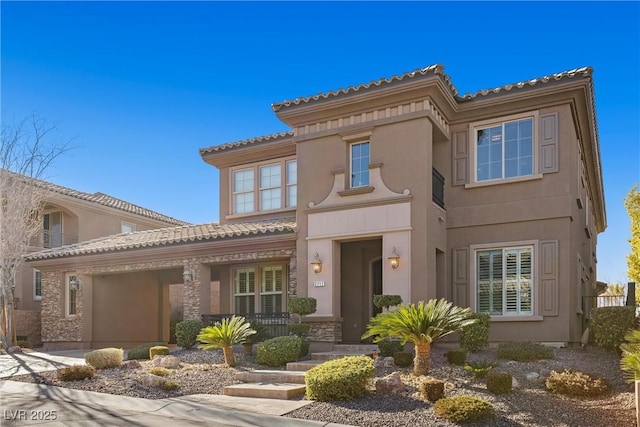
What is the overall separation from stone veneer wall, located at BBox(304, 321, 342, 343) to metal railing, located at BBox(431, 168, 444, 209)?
4093 millimetres

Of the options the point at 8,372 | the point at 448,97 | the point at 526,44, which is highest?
the point at 526,44

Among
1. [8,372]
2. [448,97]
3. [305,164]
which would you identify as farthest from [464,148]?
[8,372]

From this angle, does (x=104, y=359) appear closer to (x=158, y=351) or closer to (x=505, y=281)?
(x=158, y=351)

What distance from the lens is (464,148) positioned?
15594 millimetres

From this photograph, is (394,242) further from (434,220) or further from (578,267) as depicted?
(578,267)

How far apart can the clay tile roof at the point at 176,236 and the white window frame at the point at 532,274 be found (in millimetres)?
4931

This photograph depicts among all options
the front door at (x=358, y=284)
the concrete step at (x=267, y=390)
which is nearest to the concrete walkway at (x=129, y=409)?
the concrete step at (x=267, y=390)

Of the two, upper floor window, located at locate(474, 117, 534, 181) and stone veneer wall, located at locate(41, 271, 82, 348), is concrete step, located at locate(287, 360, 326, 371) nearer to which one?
upper floor window, located at locate(474, 117, 534, 181)

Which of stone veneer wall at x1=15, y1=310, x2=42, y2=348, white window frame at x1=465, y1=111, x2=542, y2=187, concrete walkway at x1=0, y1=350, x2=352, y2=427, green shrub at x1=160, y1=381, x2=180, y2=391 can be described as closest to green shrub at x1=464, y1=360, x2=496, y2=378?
concrete walkway at x1=0, y1=350, x2=352, y2=427

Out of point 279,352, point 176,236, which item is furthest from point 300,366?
point 176,236

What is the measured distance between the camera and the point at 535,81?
1426 centimetres

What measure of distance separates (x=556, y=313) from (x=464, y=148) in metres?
4.80

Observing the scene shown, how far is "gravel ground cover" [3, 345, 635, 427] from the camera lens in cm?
861

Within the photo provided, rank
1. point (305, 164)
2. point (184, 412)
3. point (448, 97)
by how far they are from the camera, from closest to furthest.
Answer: point (184, 412)
point (448, 97)
point (305, 164)
